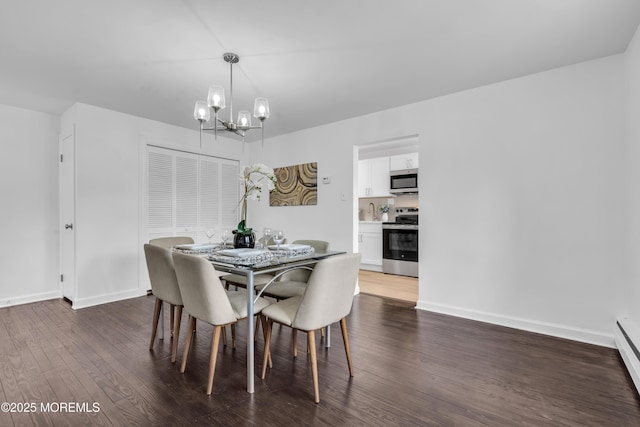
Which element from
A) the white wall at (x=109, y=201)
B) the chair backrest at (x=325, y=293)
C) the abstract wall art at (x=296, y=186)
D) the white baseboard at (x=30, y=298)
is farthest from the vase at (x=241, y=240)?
the white baseboard at (x=30, y=298)

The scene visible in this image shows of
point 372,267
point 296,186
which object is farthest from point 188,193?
point 372,267

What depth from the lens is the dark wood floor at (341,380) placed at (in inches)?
64.6

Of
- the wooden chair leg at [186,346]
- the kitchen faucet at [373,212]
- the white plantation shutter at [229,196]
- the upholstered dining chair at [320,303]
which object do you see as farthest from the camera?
the kitchen faucet at [373,212]

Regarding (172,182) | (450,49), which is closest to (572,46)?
(450,49)

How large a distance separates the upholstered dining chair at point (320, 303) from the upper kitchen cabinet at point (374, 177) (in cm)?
409

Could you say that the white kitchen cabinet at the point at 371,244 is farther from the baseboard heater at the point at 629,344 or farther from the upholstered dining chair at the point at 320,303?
the upholstered dining chair at the point at 320,303

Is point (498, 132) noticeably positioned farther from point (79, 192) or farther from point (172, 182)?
point (79, 192)

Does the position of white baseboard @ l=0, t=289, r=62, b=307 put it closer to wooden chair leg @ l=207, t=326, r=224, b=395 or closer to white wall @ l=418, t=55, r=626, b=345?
wooden chair leg @ l=207, t=326, r=224, b=395

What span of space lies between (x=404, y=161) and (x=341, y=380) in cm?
442

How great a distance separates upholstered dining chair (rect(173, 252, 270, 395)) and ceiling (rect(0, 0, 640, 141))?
5.25 ft

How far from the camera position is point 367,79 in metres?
2.97

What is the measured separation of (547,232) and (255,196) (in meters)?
2.63

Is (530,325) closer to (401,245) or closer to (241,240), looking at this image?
(401,245)

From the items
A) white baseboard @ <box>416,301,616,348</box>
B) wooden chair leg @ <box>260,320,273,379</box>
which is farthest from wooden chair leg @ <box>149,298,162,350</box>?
white baseboard @ <box>416,301,616,348</box>
